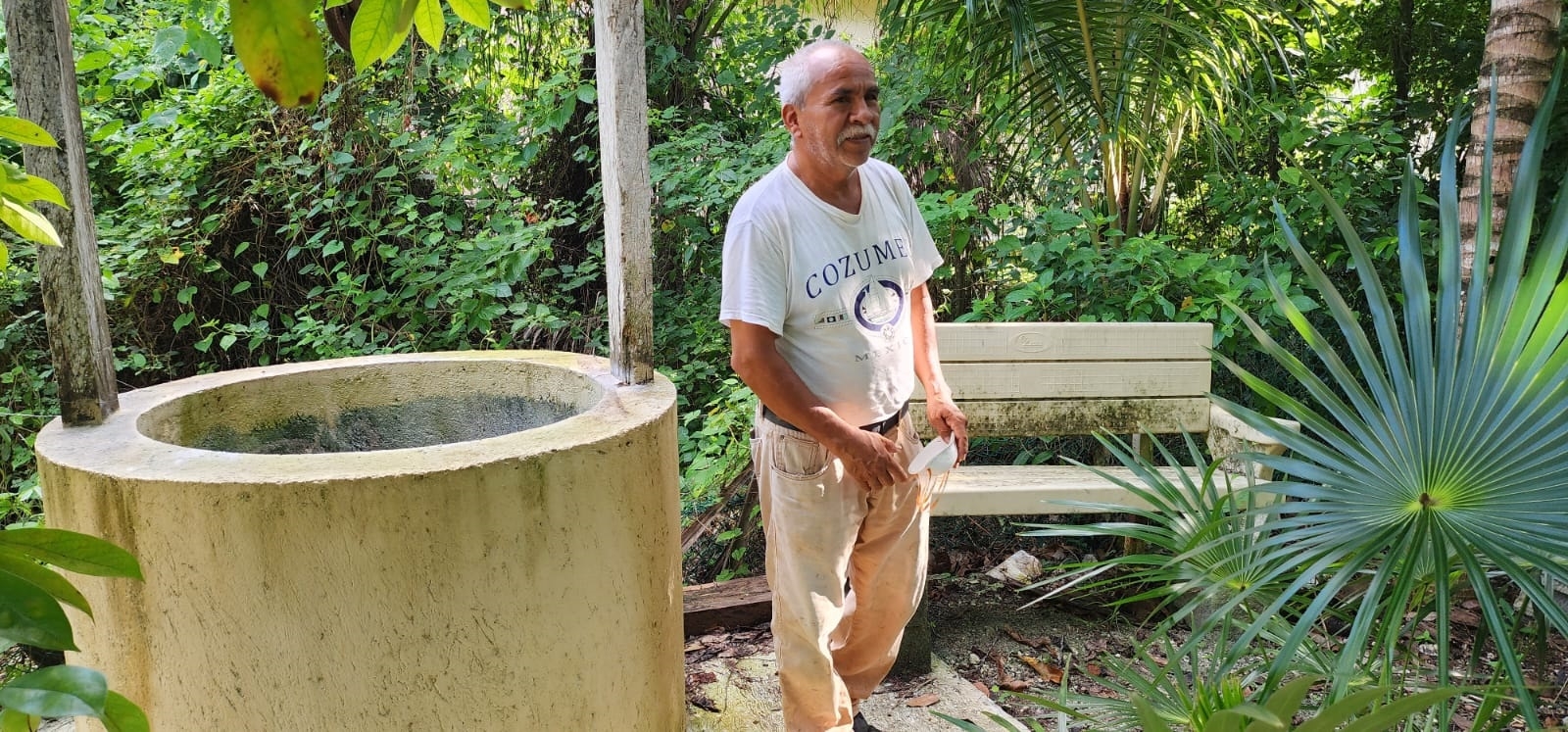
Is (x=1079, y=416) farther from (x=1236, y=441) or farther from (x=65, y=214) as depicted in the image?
(x=65, y=214)

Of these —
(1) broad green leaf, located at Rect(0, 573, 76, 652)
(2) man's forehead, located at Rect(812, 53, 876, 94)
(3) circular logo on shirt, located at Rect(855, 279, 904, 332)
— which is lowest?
(1) broad green leaf, located at Rect(0, 573, 76, 652)

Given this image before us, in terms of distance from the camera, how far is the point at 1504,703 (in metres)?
A: 2.91

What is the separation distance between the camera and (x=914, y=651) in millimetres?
3270

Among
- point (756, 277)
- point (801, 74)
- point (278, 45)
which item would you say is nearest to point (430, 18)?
point (278, 45)

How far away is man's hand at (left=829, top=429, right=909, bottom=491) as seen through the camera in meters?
2.37

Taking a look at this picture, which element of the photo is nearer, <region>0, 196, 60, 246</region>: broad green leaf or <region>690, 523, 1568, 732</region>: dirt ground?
<region>0, 196, 60, 246</region>: broad green leaf

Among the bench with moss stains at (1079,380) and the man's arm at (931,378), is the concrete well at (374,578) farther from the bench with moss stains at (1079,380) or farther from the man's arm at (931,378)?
the bench with moss stains at (1079,380)

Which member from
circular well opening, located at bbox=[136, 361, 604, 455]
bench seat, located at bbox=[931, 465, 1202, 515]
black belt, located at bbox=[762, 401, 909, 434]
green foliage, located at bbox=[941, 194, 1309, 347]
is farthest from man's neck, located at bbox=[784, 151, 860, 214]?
green foliage, located at bbox=[941, 194, 1309, 347]

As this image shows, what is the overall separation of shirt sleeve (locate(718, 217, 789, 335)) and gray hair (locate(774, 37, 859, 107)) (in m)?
0.30

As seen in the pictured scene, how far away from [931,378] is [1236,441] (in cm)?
147

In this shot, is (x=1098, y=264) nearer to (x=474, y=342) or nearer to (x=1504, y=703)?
(x=1504, y=703)

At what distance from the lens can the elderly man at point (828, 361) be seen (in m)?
2.34

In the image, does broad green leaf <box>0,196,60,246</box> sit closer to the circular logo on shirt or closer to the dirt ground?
the circular logo on shirt

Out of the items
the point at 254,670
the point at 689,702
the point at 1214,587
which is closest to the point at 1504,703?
the point at 1214,587
